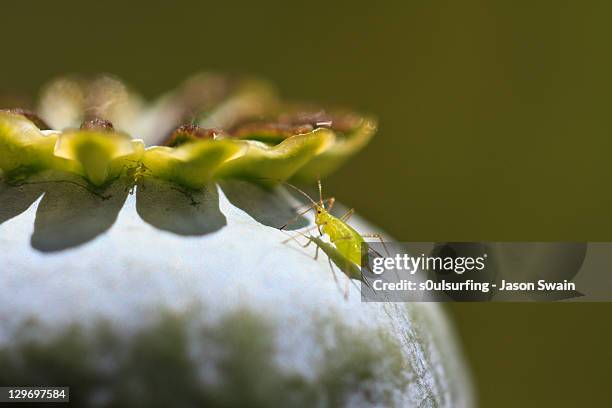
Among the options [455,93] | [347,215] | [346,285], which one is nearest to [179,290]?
[346,285]

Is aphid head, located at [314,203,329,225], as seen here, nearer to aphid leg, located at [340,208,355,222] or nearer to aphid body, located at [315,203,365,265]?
aphid body, located at [315,203,365,265]

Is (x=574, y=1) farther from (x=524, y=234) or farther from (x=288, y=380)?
(x=288, y=380)

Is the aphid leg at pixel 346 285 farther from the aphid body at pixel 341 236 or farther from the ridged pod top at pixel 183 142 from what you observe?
the ridged pod top at pixel 183 142

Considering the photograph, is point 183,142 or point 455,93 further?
point 455,93

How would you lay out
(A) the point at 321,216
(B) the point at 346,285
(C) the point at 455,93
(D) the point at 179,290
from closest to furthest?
(D) the point at 179,290
(B) the point at 346,285
(A) the point at 321,216
(C) the point at 455,93

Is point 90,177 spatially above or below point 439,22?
below

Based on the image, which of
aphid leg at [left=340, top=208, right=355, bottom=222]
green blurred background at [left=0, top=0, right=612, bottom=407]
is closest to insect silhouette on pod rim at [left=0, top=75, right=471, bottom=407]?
aphid leg at [left=340, top=208, right=355, bottom=222]

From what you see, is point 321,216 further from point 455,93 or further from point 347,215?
point 455,93

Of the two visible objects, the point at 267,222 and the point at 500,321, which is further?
the point at 500,321

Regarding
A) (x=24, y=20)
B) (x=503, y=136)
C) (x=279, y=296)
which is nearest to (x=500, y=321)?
(x=503, y=136)
